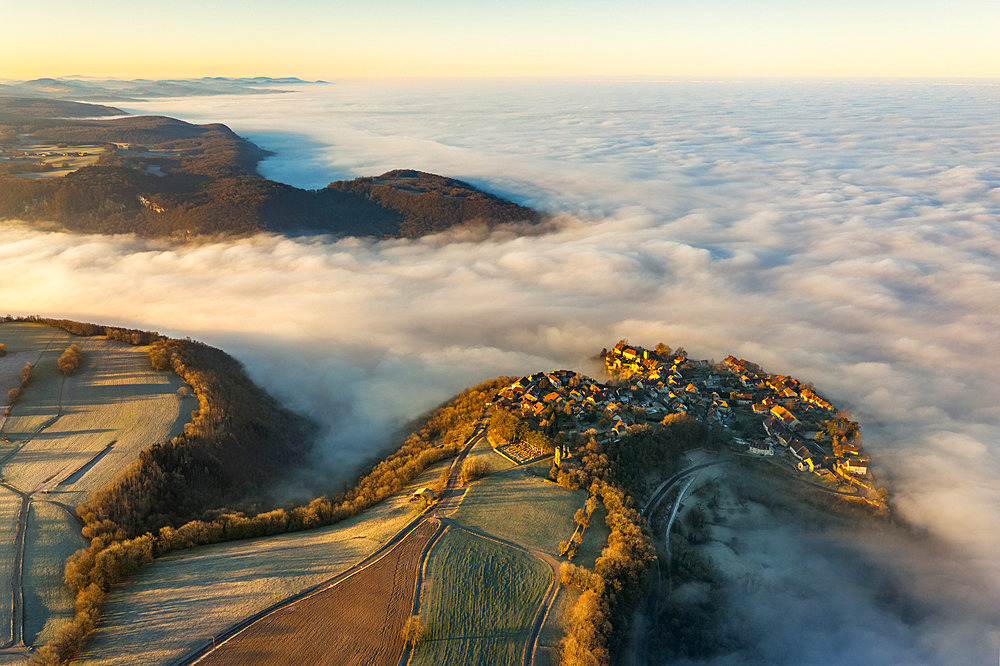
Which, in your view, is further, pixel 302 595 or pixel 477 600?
pixel 477 600

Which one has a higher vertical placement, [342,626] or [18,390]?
[18,390]

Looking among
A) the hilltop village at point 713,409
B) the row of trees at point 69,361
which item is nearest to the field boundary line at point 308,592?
the hilltop village at point 713,409

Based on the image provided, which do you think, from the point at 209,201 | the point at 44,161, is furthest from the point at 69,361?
the point at 44,161

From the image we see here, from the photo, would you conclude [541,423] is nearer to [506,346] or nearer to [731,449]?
[731,449]

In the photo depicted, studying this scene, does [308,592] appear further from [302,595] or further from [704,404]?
[704,404]

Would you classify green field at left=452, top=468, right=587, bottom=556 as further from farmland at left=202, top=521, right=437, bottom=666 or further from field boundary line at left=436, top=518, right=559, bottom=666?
farmland at left=202, top=521, right=437, bottom=666

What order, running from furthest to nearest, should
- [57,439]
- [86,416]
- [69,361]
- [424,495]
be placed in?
1. [69,361]
2. [86,416]
3. [57,439]
4. [424,495]

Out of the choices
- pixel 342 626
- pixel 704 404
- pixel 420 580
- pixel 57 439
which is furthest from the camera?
pixel 704 404

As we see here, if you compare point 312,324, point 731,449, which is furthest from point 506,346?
point 731,449
